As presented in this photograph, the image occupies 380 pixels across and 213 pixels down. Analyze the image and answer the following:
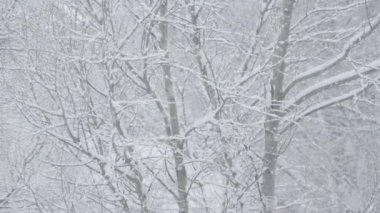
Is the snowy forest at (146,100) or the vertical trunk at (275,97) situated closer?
the snowy forest at (146,100)

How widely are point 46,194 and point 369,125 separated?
25.4 ft

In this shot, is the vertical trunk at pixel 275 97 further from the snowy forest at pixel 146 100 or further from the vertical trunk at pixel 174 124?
the vertical trunk at pixel 174 124

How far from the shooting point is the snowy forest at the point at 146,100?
6.11 metres

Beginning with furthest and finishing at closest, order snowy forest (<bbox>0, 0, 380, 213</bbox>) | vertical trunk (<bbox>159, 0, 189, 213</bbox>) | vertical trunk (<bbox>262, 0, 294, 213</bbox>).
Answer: vertical trunk (<bbox>262, 0, 294, 213</bbox>)
vertical trunk (<bbox>159, 0, 189, 213</bbox>)
snowy forest (<bbox>0, 0, 380, 213</bbox>)

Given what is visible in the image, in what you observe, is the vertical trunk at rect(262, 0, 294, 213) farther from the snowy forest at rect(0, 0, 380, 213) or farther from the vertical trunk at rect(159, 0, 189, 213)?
the vertical trunk at rect(159, 0, 189, 213)

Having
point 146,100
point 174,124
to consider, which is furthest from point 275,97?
point 146,100

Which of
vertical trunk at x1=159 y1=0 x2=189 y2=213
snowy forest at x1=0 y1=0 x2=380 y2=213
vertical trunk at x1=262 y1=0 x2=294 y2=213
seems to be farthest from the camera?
vertical trunk at x1=262 y1=0 x2=294 y2=213

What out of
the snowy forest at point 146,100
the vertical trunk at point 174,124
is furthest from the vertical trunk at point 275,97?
the vertical trunk at point 174,124

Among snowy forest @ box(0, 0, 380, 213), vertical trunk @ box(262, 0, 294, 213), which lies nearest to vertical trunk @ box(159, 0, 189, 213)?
snowy forest @ box(0, 0, 380, 213)

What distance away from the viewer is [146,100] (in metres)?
6.03

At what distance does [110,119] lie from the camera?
651 centimetres

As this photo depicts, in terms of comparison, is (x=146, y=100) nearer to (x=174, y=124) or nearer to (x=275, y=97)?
(x=174, y=124)

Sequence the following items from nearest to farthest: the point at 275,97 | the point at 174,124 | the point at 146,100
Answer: the point at 146,100
the point at 174,124
the point at 275,97

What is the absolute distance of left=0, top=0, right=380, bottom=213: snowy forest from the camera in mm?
6109
